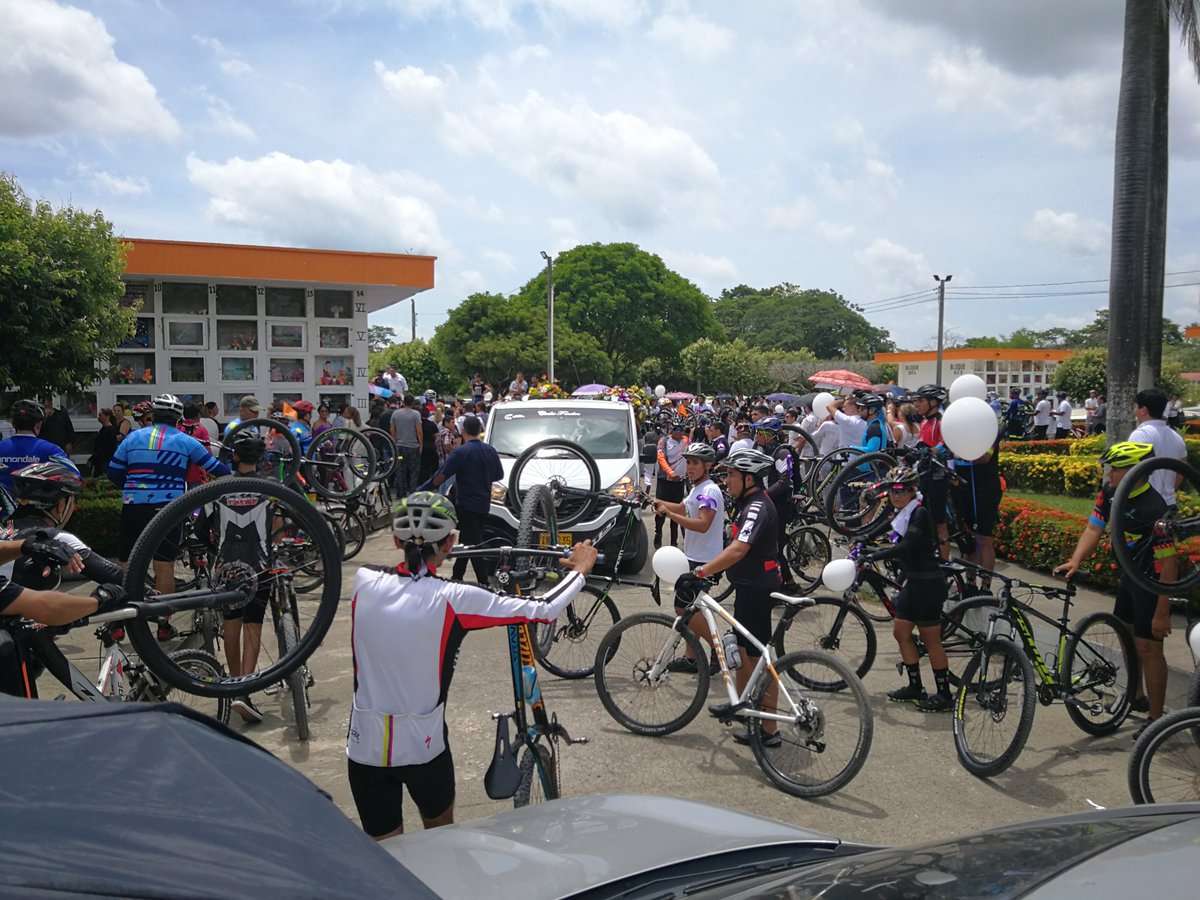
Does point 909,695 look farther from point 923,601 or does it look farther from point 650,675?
point 650,675

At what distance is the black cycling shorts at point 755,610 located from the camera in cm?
586

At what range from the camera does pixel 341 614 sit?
29.6ft

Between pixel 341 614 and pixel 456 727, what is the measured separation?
336cm

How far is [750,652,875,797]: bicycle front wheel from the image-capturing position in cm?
514

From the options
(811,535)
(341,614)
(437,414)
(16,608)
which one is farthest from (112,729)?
(437,414)

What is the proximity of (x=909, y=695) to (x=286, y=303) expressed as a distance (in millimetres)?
17064

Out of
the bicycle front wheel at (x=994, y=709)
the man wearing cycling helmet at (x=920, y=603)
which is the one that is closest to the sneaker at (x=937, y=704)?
the man wearing cycling helmet at (x=920, y=603)

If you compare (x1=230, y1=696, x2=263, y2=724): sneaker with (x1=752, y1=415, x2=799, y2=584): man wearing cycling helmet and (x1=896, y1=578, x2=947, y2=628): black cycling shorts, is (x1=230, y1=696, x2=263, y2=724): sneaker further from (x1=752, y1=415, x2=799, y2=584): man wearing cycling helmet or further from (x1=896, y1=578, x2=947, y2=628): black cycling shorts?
(x1=752, y1=415, x2=799, y2=584): man wearing cycling helmet

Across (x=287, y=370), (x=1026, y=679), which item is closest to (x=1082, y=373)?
(x=287, y=370)

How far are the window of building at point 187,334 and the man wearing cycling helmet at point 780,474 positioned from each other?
13.1 metres

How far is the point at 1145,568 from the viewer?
5875 millimetres

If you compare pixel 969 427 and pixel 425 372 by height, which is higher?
pixel 425 372

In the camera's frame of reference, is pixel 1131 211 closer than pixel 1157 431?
No

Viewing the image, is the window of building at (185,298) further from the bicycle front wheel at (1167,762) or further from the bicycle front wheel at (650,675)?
the bicycle front wheel at (1167,762)
